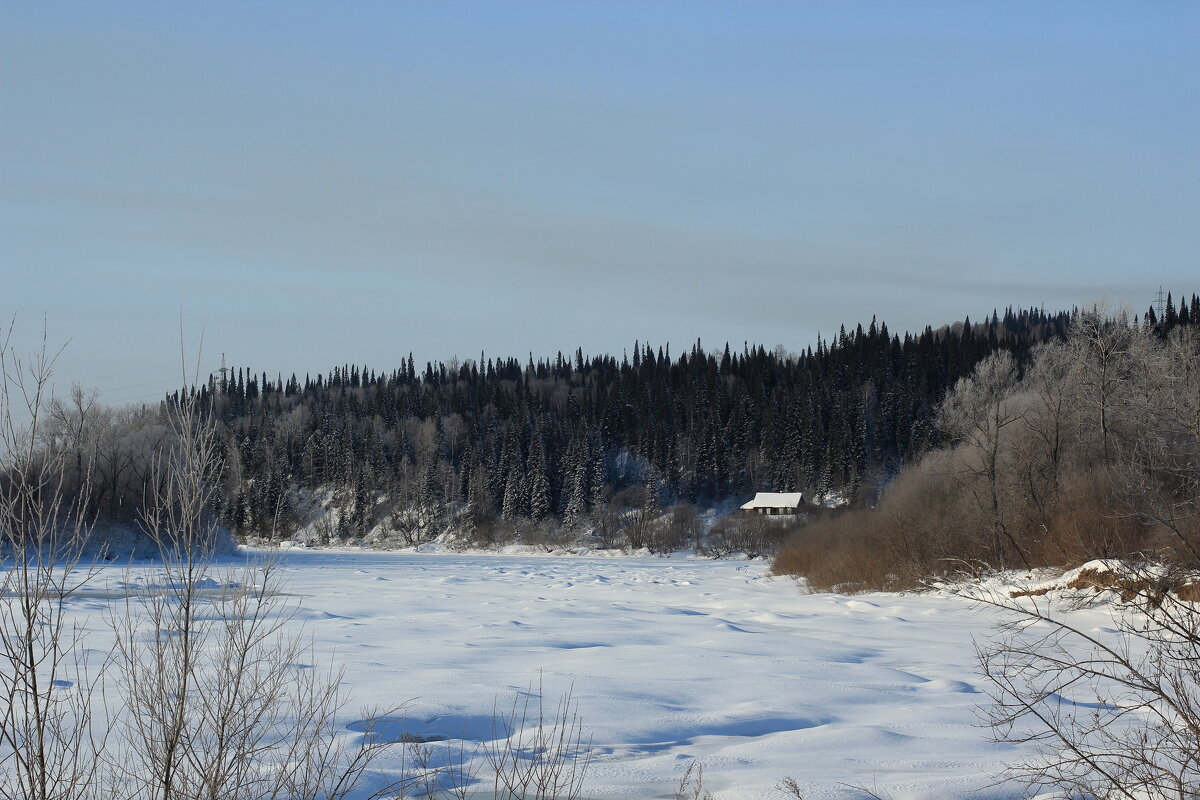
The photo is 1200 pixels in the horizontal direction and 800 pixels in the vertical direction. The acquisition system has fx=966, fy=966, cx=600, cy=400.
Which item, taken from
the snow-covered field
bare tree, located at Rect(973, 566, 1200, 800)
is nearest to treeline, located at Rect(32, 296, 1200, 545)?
the snow-covered field

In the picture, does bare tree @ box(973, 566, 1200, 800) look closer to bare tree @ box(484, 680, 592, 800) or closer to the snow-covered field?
the snow-covered field

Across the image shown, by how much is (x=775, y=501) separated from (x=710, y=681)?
7314 cm

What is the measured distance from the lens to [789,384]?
111500 mm

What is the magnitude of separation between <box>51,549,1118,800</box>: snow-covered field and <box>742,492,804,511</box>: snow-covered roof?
58071 mm

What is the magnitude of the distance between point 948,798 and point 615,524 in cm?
7414

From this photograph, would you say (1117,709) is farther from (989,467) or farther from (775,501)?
(775,501)

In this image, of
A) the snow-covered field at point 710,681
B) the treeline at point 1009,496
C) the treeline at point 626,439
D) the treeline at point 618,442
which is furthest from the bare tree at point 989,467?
the treeline at point 626,439

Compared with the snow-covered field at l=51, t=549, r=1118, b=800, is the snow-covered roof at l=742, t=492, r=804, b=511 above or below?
below

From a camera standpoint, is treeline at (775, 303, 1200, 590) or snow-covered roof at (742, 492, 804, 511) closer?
treeline at (775, 303, 1200, 590)

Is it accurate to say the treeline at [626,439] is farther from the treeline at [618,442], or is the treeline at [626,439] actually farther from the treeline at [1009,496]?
the treeline at [1009,496]

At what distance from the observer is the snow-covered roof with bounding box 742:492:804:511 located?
8400cm

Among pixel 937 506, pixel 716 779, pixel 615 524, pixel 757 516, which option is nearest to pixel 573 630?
pixel 716 779

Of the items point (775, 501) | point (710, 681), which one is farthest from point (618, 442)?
point (710, 681)

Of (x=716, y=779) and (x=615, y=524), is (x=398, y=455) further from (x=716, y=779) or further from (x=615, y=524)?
(x=716, y=779)
